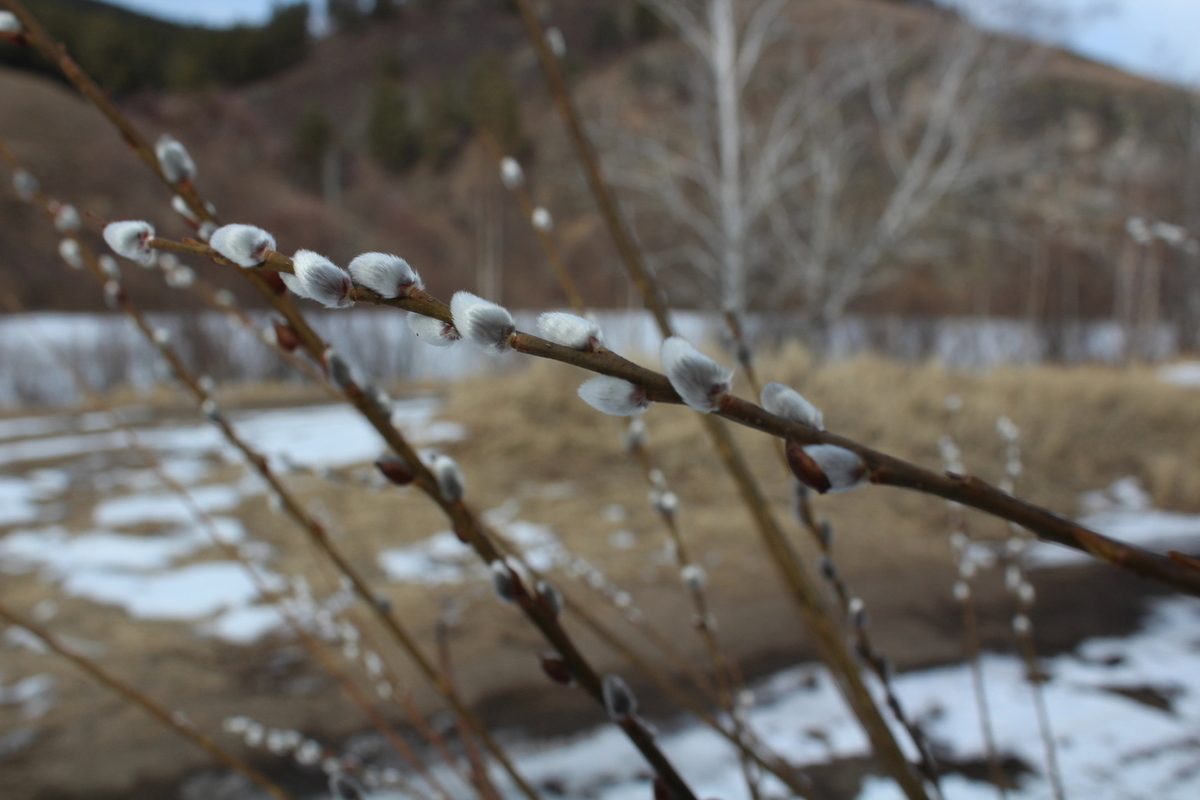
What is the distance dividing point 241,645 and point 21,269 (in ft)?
44.1

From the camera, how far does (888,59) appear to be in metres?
7.29

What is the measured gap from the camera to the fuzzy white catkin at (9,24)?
433mm

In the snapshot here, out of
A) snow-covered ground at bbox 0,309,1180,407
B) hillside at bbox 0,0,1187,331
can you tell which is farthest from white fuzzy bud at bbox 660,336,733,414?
hillside at bbox 0,0,1187,331

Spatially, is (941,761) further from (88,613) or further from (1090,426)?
(1090,426)

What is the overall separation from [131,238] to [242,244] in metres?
0.07

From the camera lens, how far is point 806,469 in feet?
0.71

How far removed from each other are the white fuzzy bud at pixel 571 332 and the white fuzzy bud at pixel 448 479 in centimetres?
14

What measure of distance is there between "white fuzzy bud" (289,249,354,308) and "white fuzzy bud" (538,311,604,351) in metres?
0.07

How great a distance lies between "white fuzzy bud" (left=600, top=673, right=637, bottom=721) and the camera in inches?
12.9

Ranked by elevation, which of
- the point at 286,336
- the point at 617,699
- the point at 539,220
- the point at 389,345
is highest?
the point at 389,345

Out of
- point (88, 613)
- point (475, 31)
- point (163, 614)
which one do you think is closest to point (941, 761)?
point (163, 614)

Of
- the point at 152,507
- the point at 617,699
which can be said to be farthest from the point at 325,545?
the point at 152,507

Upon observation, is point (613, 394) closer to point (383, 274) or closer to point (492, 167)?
point (383, 274)

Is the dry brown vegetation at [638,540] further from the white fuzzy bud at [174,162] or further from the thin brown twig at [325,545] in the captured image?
the white fuzzy bud at [174,162]
